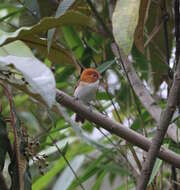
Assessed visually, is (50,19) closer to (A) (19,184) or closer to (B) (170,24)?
(A) (19,184)

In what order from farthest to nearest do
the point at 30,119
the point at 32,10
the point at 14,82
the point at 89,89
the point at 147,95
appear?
the point at 30,119
the point at 89,89
the point at 147,95
the point at 32,10
the point at 14,82

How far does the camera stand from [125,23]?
0.80m

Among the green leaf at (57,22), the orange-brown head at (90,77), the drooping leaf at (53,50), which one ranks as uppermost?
the green leaf at (57,22)

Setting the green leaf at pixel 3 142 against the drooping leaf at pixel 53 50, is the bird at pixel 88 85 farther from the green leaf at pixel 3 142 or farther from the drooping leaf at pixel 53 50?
the green leaf at pixel 3 142

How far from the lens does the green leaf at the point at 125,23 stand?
2.55 ft

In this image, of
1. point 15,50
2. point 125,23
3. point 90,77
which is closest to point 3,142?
point 15,50

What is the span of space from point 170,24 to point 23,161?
0.89 meters

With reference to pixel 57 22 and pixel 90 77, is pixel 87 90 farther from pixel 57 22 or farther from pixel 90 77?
pixel 57 22

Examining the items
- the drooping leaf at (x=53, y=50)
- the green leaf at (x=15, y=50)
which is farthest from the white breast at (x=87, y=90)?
the green leaf at (x=15, y=50)

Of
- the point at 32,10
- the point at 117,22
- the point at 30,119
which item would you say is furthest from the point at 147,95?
the point at 30,119

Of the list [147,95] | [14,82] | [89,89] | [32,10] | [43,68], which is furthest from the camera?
[89,89]

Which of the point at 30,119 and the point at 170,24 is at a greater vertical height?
the point at 170,24

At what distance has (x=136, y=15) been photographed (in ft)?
2.70

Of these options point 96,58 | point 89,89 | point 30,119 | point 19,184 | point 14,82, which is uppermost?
point 14,82
